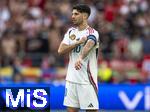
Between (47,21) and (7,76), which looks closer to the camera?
(7,76)

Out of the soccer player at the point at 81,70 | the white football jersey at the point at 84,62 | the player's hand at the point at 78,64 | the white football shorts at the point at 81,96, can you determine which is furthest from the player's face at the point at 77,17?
the white football shorts at the point at 81,96

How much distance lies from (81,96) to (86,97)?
8 centimetres

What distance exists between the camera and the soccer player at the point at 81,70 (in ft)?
35.4

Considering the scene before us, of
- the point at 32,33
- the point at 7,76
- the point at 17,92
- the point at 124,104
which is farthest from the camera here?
the point at 32,33

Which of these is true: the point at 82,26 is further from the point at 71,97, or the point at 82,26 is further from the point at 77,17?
the point at 71,97

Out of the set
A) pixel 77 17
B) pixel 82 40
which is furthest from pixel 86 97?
pixel 77 17

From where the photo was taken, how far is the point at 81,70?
10812mm

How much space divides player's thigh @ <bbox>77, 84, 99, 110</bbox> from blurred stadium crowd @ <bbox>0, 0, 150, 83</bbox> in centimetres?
868

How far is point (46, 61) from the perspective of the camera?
20.3 m

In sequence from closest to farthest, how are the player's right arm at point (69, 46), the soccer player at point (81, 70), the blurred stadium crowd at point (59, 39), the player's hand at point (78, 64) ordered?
the player's hand at point (78, 64) → the player's right arm at point (69, 46) → the soccer player at point (81, 70) → the blurred stadium crowd at point (59, 39)

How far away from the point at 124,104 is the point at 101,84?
92cm

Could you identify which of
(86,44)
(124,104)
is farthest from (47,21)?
(86,44)

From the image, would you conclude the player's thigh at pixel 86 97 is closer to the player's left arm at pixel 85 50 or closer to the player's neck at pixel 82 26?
the player's left arm at pixel 85 50

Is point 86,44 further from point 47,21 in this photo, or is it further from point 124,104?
point 47,21
